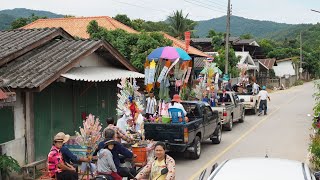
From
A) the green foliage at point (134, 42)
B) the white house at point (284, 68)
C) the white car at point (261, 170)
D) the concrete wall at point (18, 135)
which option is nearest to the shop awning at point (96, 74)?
the concrete wall at point (18, 135)

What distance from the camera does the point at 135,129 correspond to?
12.6 metres

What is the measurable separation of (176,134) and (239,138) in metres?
5.92

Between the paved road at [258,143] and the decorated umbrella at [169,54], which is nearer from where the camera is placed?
the paved road at [258,143]

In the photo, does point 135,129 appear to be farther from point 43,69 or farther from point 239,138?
point 239,138

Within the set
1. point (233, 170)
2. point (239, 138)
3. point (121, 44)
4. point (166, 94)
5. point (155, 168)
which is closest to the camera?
point (233, 170)

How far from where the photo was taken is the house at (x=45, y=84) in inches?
433

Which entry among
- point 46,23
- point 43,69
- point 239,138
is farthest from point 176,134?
point 46,23

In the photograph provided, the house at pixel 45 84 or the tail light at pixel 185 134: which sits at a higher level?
the house at pixel 45 84

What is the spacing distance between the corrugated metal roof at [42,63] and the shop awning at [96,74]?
467 millimetres

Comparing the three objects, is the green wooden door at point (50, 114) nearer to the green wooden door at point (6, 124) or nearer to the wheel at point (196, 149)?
the green wooden door at point (6, 124)

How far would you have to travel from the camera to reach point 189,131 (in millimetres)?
12820

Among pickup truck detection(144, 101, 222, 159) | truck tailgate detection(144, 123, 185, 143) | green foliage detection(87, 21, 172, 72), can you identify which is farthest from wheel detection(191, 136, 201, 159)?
green foliage detection(87, 21, 172, 72)

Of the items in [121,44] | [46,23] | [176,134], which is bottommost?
[176,134]

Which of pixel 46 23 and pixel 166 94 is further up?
pixel 46 23
